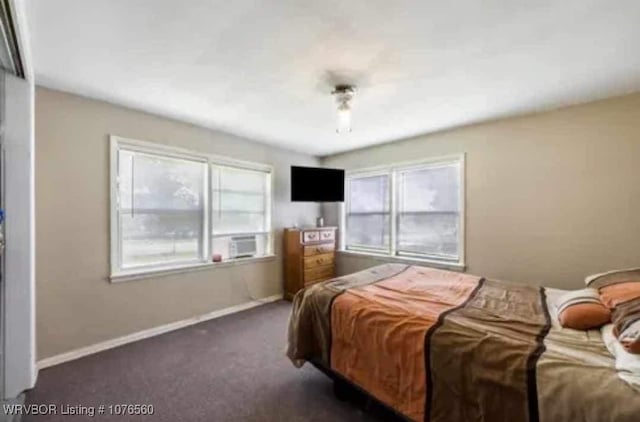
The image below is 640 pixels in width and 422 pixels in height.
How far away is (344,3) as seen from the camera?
4.84 ft

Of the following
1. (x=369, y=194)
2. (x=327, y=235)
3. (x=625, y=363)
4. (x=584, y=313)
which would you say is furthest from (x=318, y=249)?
(x=625, y=363)

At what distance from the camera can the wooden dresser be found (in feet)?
13.9

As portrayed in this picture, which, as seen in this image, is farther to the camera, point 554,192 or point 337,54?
point 554,192

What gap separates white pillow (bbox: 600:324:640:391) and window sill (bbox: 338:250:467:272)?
2157mm

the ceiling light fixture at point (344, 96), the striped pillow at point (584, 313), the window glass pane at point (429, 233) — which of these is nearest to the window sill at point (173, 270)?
the window glass pane at point (429, 233)

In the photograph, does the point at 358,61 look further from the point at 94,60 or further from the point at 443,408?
the point at 443,408

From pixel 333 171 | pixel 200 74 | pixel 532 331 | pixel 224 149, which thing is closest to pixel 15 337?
pixel 200 74

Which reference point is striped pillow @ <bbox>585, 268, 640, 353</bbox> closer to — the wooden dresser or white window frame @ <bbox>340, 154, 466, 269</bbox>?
white window frame @ <bbox>340, 154, 466, 269</bbox>

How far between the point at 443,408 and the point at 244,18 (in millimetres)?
2299

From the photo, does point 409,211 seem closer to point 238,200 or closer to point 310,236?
point 310,236

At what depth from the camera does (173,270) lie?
331 centimetres

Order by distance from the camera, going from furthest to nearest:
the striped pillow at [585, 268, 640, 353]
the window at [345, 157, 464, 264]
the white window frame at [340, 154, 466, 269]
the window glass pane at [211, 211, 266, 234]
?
the window glass pane at [211, 211, 266, 234], the window at [345, 157, 464, 264], the white window frame at [340, 154, 466, 269], the striped pillow at [585, 268, 640, 353]

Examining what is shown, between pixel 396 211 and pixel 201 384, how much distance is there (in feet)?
10.3

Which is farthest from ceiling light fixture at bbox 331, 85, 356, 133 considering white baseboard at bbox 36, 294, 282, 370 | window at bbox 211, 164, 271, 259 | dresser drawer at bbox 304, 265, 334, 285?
white baseboard at bbox 36, 294, 282, 370
